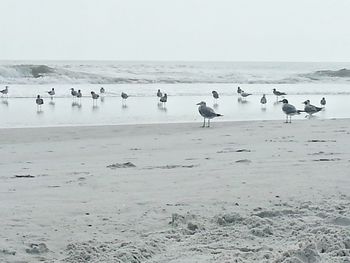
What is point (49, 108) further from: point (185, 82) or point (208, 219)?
point (185, 82)

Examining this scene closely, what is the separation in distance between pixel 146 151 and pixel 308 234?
5.12m

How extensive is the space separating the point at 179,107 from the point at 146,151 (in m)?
11.2

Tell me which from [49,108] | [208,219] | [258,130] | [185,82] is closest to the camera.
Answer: [208,219]

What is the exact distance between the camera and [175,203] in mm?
5340

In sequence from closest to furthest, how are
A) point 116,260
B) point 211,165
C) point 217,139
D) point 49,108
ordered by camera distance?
point 116,260 < point 211,165 < point 217,139 < point 49,108

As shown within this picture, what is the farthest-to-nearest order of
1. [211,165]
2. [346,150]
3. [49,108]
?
1. [49,108]
2. [346,150]
3. [211,165]

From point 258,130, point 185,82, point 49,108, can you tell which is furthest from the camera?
point 185,82

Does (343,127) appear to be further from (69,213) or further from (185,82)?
(185,82)

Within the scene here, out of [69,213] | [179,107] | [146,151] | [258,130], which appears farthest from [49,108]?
[69,213]

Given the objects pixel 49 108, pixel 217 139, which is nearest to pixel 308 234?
pixel 217 139

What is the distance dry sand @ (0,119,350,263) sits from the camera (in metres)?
3.98

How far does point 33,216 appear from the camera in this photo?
15.4 ft

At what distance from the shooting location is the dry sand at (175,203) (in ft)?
13.1

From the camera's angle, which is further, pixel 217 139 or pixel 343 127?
pixel 343 127
